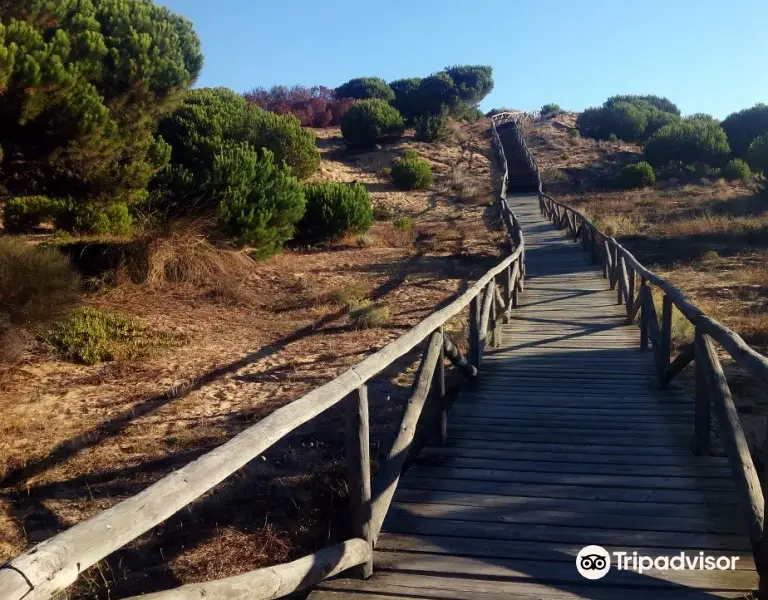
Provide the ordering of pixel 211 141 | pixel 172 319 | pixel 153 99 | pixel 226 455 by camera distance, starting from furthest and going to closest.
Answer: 1. pixel 211 141
2. pixel 153 99
3. pixel 172 319
4. pixel 226 455

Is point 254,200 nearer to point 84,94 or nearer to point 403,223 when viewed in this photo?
point 84,94

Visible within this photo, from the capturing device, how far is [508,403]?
6.54 m

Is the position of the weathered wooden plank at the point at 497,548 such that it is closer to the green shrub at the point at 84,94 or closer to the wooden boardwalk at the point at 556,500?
the wooden boardwalk at the point at 556,500

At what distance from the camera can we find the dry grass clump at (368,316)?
10.7m

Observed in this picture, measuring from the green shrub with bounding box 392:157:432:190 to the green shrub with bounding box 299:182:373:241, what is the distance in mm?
13748

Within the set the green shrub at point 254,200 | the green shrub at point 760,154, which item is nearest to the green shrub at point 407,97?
the green shrub at point 760,154

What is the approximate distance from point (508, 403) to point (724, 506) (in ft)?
8.35

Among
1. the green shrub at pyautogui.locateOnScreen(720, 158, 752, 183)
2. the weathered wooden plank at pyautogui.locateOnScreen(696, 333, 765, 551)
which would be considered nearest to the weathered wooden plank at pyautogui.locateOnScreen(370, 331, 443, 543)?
the weathered wooden plank at pyautogui.locateOnScreen(696, 333, 765, 551)

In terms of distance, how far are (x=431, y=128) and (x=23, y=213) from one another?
33359 millimetres

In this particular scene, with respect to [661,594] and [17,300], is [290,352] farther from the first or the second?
[661,594]

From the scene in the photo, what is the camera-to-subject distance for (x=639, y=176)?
117 feet

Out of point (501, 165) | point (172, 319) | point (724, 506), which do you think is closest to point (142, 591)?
point (724, 506)

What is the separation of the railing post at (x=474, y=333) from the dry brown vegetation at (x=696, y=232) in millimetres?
2619

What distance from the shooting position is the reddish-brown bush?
47.0 m
